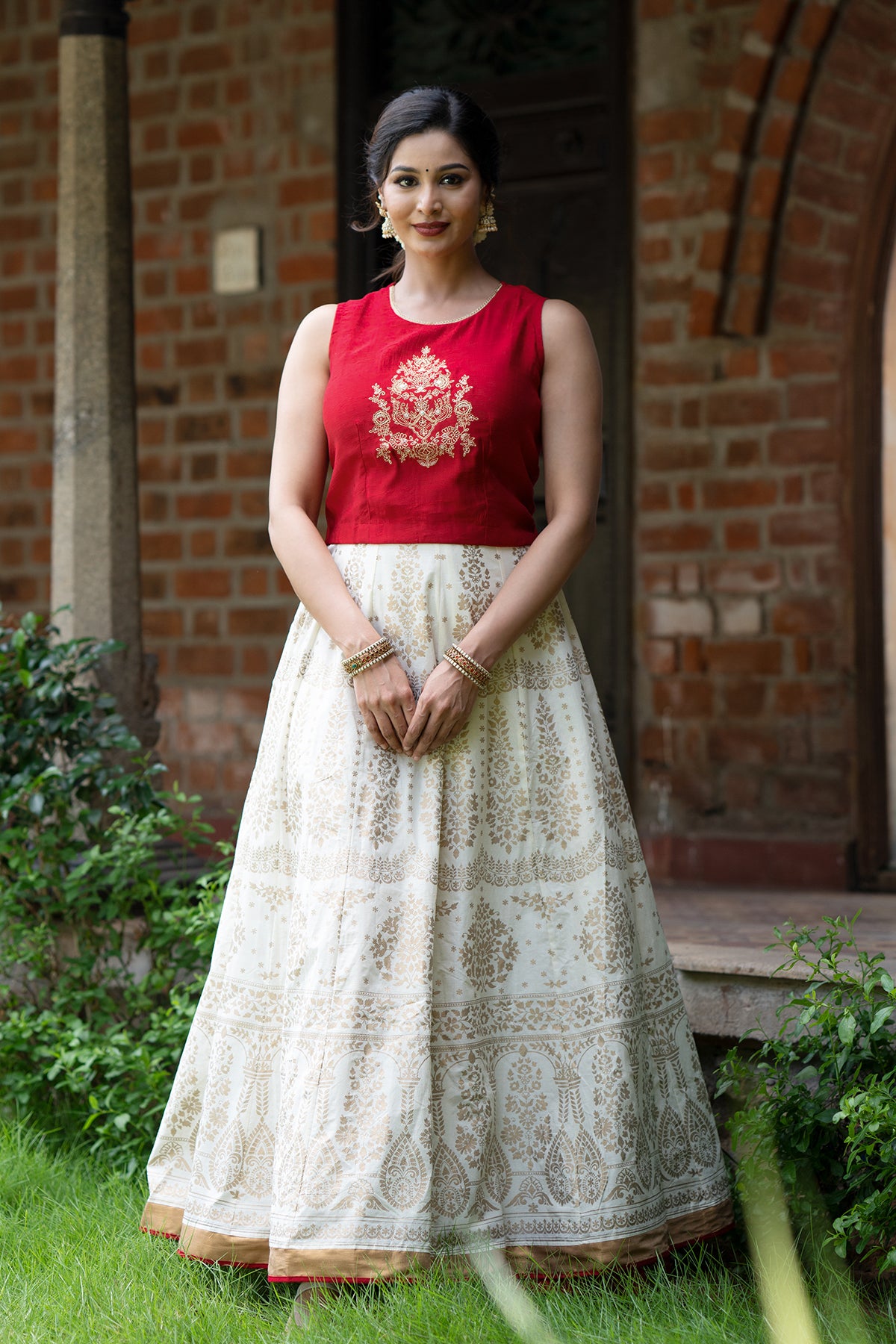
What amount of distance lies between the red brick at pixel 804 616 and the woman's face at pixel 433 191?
251 cm

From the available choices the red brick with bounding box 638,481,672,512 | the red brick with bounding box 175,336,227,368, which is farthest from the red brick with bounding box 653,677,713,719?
the red brick with bounding box 175,336,227,368

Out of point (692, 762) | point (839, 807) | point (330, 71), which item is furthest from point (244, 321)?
point (839, 807)

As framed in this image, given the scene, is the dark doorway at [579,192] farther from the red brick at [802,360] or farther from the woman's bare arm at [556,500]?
the woman's bare arm at [556,500]

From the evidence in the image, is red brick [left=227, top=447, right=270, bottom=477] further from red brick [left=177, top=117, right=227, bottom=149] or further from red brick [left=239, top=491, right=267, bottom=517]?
red brick [left=177, top=117, right=227, bottom=149]

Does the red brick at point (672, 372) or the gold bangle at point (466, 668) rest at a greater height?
the red brick at point (672, 372)

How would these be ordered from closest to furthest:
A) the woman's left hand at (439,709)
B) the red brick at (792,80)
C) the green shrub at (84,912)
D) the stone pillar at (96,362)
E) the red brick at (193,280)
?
the woman's left hand at (439,709)
the green shrub at (84,912)
the stone pillar at (96,362)
the red brick at (792,80)
the red brick at (193,280)

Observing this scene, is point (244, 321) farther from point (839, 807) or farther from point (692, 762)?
point (839, 807)

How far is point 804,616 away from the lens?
4570mm

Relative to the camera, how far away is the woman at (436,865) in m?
2.17

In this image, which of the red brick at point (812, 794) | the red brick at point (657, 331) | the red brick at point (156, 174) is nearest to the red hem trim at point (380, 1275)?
the red brick at point (812, 794)

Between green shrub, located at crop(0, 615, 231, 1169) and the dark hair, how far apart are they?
1491mm

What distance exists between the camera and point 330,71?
531 centimetres

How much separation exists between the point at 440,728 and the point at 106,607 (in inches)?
67.9

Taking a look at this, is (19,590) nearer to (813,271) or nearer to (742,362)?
(742,362)
